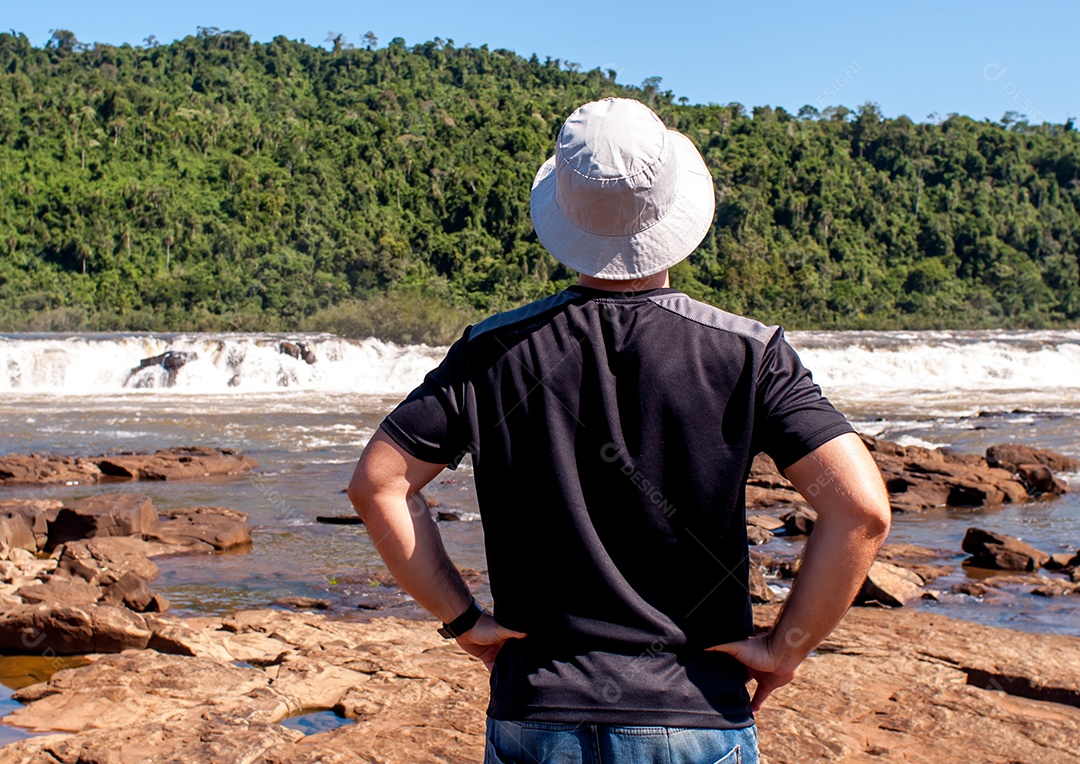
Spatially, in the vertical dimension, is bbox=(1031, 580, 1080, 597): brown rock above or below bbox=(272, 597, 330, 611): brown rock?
above

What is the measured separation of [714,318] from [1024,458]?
37.9 ft

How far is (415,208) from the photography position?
61.8 meters

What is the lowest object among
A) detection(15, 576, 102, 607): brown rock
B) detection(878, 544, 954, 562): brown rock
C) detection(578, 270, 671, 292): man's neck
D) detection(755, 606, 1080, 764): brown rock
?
detection(878, 544, 954, 562): brown rock

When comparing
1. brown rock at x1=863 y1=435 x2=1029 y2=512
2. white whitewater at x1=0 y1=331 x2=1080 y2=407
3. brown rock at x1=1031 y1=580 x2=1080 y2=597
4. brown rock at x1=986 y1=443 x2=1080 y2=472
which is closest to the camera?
brown rock at x1=1031 y1=580 x2=1080 y2=597

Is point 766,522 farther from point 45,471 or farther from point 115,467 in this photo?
point 45,471

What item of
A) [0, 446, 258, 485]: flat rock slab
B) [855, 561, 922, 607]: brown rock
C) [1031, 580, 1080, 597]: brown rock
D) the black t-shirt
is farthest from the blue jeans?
[0, 446, 258, 485]: flat rock slab

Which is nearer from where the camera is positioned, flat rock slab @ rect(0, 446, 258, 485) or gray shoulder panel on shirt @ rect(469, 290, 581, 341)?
gray shoulder panel on shirt @ rect(469, 290, 581, 341)

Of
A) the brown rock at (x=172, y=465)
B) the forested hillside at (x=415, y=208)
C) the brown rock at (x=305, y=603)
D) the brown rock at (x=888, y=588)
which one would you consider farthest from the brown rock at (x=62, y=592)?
the forested hillside at (x=415, y=208)

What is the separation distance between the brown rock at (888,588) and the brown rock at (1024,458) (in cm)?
620

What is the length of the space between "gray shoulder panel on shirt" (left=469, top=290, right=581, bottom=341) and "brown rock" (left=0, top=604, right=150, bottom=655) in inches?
135

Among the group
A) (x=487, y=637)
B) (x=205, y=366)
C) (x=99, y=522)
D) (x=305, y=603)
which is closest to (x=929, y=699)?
(x=487, y=637)

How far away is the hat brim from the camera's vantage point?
168cm

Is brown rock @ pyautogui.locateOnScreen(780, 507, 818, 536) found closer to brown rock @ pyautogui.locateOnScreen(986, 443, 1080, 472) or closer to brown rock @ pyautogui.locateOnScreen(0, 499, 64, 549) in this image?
brown rock @ pyautogui.locateOnScreen(986, 443, 1080, 472)

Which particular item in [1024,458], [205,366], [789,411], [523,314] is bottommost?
[205,366]
